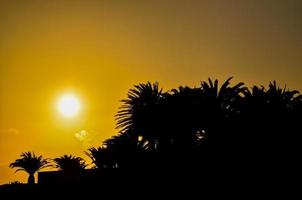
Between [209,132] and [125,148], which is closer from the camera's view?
[209,132]

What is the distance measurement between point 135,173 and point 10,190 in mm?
12939

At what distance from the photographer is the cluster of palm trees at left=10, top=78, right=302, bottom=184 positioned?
35.5 m

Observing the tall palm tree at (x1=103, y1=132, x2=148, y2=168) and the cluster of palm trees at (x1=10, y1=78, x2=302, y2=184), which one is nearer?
the cluster of palm trees at (x1=10, y1=78, x2=302, y2=184)

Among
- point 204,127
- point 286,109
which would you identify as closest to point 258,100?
point 286,109

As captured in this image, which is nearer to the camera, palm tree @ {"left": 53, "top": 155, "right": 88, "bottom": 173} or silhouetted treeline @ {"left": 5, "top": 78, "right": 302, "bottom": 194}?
silhouetted treeline @ {"left": 5, "top": 78, "right": 302, "bottom": 194}

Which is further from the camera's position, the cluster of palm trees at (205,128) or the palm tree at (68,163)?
the palm tree at (68,163)

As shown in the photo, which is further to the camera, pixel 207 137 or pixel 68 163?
pixel 68 163

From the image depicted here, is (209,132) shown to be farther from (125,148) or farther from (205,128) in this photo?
(125,148)

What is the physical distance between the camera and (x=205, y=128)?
137 feet

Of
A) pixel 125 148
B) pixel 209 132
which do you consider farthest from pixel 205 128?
pixel 125 148

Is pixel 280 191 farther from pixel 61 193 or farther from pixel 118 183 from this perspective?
pixel 61 193

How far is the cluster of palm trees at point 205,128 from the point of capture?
117ft

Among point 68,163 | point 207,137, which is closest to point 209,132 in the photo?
point 207,137

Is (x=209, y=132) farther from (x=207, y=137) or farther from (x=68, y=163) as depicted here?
(x=68, y=163)
